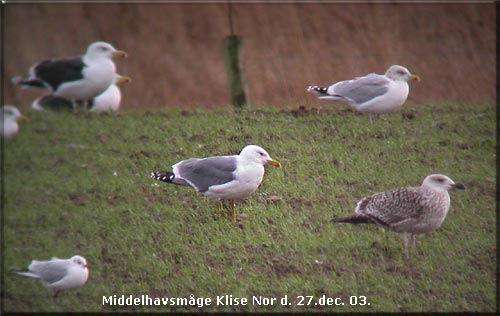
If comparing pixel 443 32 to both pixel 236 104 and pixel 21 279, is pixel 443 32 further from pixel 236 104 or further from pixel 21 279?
pixel 21 279

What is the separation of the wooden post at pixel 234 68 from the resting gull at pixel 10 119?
1.39 m

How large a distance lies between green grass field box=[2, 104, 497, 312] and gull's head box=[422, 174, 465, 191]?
0.24 meters

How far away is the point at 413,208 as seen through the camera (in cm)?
406

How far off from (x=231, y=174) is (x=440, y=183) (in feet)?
3.38

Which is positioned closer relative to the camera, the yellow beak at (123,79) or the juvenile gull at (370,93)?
the juvenile gull at (370,93)

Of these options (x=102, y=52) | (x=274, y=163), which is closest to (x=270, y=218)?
(x=274, y=163)

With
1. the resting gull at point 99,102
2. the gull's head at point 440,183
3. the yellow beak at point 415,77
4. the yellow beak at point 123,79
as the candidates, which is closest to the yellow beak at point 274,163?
the gull's head at point 440,183

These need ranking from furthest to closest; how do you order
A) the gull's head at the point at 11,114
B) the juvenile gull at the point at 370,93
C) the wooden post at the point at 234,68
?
the gull's head at the point at 11,114
the wooden post at the point at 234,68
the juvenile gull at the point at 370,93

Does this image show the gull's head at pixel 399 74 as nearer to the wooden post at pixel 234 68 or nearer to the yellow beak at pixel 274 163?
the wooden post at pixel 234 68

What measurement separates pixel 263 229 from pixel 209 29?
2166mm

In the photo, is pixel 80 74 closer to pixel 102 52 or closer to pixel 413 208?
pixel 102 52

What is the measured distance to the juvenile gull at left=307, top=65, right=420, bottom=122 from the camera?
15.8 feet

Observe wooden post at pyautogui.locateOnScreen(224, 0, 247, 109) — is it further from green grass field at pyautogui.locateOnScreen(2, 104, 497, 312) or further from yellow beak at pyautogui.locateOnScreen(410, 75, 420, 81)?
yellow beak at pyautogui.locateOnScreen(410, 75, 420, 81)

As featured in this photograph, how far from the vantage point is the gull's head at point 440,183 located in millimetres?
4102
